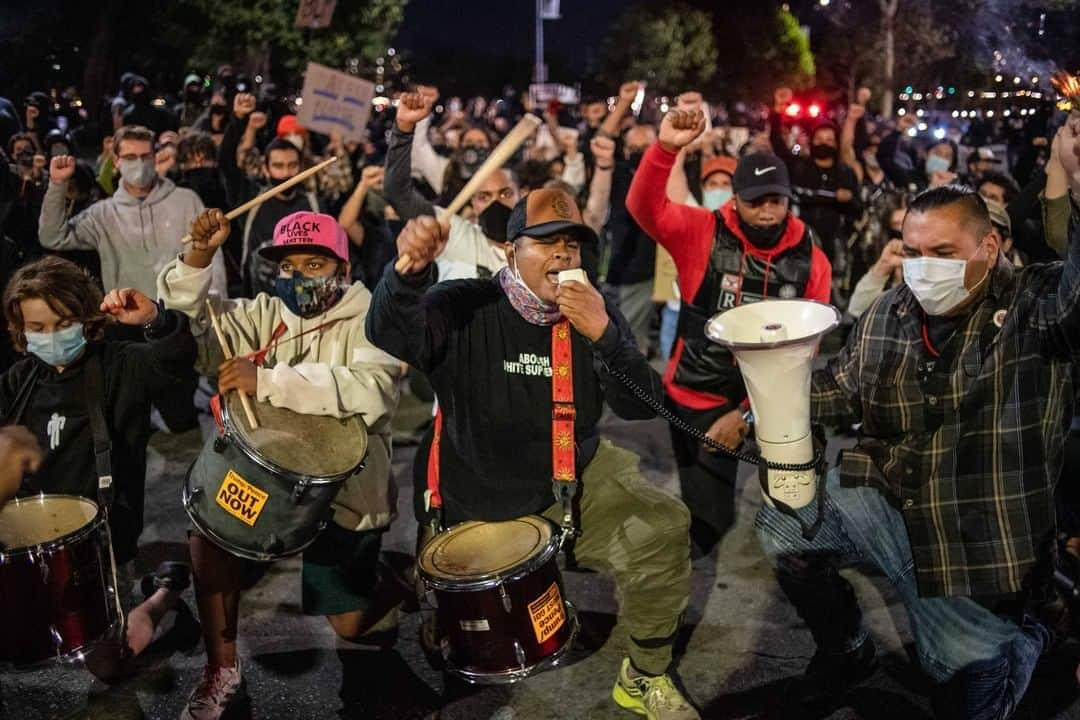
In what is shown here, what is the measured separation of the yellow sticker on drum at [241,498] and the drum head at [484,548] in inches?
24.0

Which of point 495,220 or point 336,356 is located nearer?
point 336,356

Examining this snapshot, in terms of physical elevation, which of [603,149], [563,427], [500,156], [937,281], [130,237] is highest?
[500,156]

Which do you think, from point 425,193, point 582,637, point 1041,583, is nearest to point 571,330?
point 582,637

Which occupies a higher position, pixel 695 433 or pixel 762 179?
pixel 762 179

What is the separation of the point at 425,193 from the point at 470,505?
543cm

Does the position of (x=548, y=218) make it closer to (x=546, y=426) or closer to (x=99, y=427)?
(x=546, y=426)

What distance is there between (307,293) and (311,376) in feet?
1.67

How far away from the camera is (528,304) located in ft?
12.9

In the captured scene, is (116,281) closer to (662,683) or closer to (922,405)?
(662,683)

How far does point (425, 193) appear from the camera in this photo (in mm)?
9016

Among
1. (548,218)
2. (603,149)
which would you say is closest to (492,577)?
(548,218)

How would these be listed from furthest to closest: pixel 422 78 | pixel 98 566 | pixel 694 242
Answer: pixel 422 78 → pixel 694 242 → pixel 98 566

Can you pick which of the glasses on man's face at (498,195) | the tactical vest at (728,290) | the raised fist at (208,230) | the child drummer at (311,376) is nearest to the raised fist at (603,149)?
the glasses on man's face at (498,195)

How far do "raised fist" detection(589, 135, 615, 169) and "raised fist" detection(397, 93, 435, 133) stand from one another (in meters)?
1.61
